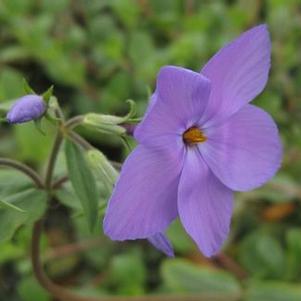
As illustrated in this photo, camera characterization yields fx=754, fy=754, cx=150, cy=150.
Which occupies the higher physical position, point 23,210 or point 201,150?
point 201,150

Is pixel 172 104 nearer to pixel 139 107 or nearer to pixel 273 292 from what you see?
pixel 273 292

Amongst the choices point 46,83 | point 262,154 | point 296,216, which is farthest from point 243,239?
point 262,154

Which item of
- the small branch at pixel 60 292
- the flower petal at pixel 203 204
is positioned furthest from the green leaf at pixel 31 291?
the flower petal at pixel 203 204

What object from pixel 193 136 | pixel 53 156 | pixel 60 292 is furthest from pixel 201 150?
pixel 60 292

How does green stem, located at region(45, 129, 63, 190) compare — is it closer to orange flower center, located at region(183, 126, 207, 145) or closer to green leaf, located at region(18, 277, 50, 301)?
orange flower center, located at region(183, 126, 207, 145)

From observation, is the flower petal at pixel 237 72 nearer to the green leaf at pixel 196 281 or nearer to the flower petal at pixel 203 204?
the flower petal at pixel 203 204

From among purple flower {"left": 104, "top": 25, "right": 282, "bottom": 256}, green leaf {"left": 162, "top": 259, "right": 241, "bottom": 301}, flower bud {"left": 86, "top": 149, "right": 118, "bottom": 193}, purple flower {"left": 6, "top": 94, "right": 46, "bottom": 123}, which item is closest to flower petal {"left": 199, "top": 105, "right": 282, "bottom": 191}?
purple flower {"left": 104, "top": 25, "right": 282, "bottom": 256}

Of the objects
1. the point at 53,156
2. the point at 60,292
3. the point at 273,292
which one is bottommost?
the point at 273,292

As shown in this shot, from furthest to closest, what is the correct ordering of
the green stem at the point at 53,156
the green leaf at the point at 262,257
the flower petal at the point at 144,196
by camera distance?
the green leaf at the point at 262,257 < the green stem at the point at 53,156 < the flower petal at the point at 144,196
